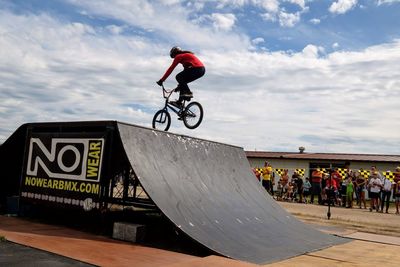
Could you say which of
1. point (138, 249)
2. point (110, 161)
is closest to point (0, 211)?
point (110, 161)

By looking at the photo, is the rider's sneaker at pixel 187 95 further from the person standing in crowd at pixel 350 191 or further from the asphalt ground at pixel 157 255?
the person standing in crowd at pixel 350 191

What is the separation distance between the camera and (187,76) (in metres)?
9.38

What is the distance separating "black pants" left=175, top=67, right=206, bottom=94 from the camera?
30.4 ft

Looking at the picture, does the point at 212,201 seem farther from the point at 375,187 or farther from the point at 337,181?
the point at 337,181

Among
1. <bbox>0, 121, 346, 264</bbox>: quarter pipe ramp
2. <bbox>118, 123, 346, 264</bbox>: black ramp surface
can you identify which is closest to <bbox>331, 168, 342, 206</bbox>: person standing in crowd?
→ <bbox>118, 123, 346, 264</bbox>: black ramp surface

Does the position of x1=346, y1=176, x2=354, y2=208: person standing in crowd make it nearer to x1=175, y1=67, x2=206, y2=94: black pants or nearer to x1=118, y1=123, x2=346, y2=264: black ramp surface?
x1=118, y1=123, x2=346, y2=264: black ramp surface

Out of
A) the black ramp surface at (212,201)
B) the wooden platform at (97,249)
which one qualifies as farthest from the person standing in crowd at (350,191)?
the wooden platform at (97,249)

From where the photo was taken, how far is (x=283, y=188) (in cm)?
2114

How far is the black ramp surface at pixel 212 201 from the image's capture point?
6.16 meters

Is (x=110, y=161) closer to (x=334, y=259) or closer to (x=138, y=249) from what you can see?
(x=138, y=249)

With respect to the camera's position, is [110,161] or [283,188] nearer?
[110,161]

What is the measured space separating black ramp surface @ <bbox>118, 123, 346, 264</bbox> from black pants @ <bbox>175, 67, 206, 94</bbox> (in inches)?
60.9

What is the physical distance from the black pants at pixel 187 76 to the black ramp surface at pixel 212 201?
1.55 meters

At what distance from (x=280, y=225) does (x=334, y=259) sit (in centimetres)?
185
